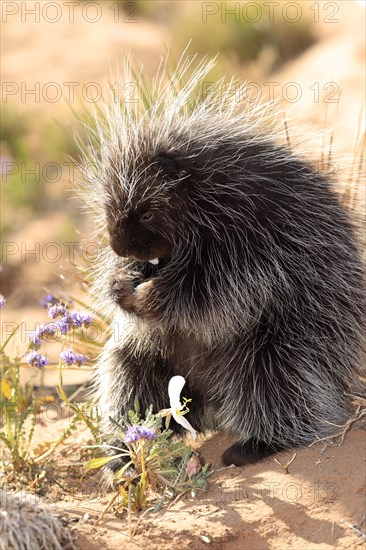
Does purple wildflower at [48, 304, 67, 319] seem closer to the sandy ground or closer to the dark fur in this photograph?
the dark fur

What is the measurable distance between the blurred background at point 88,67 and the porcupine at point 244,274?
3594mm

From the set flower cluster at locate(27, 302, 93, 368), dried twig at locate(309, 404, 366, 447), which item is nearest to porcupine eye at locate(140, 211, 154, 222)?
flower cluster at locate(27, 302, 93, 368)

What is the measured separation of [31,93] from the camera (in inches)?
440

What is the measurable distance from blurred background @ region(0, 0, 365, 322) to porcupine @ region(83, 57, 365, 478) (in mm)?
3594

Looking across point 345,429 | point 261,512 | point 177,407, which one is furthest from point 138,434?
point 345,429

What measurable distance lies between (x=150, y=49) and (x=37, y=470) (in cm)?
839

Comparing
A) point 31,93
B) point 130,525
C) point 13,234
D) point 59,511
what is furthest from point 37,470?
point 31,93

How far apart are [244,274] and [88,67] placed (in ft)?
26.2

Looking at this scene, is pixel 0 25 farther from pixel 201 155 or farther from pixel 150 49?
pixel 201 155

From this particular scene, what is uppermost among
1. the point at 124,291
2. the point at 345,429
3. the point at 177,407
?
the point at 124,291

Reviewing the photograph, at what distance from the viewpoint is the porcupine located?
3.66 m

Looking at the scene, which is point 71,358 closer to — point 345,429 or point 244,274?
point 244,274

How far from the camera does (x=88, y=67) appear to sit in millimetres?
11078

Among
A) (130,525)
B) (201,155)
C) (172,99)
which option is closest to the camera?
(130,525)
